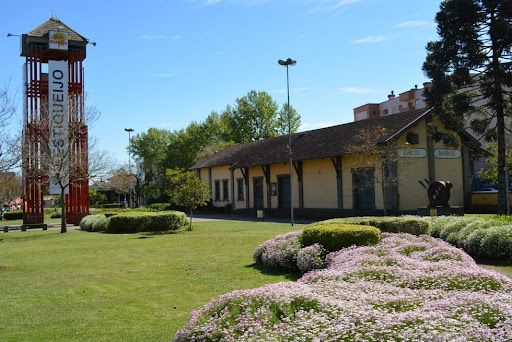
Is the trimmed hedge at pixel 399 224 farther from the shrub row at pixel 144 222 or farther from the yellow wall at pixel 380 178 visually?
the shrub row at pixel 144 222

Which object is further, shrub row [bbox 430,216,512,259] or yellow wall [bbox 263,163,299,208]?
yellow wall [bbox 263,163,299,208]

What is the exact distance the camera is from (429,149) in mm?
28734

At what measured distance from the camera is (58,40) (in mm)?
31344

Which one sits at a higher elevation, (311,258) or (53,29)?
(53,29)

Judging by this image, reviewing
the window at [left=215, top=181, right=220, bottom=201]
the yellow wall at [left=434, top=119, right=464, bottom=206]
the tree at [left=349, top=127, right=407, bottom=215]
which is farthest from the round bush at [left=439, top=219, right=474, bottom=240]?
the window at [left=215, top=181, right=220, bottom=201]

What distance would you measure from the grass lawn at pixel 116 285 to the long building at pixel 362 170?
11490 millimetres

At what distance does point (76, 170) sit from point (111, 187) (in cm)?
3416

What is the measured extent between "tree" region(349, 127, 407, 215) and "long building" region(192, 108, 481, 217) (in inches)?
2.4

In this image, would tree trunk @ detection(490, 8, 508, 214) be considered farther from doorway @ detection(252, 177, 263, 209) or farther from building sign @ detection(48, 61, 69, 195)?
building sign @ detection(48, 61, 69, 195)

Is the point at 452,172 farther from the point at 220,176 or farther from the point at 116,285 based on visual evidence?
the point at 116,285

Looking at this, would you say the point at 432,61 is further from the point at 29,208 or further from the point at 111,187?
the point at 111,187

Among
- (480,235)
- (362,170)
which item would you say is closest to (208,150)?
(362,170)

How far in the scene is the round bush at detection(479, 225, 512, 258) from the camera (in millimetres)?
11641

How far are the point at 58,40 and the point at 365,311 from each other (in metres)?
30.9
